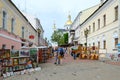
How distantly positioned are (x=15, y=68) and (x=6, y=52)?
1.13 meters

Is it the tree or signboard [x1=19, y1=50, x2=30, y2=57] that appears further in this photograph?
the tree

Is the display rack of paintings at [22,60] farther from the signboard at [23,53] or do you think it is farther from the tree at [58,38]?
the tree at [58,38]

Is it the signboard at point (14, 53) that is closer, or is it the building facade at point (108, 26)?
the signboard at point (14, 53)

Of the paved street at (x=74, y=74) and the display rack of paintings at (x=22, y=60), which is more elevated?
the display rack of paintings at (x=22, y=60)

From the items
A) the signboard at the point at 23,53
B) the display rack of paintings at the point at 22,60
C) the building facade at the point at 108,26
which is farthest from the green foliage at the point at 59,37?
the display rack of paintings at the point at 22,60

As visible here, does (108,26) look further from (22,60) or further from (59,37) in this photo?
(59,37)

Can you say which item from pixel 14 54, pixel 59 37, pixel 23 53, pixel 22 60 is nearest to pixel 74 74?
pixel 22 60

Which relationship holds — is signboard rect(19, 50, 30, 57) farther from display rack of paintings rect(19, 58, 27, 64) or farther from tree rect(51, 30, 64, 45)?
tree rect(51, 30, 64, 45)

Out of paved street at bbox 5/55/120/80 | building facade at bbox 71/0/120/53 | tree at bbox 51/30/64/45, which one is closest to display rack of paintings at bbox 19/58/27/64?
paved street at bbox 5/55/120/80

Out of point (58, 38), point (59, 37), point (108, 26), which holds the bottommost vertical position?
point (108, 26)

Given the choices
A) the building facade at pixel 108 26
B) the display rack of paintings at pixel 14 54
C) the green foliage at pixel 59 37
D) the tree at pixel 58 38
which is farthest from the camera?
the green foliage at pixel 59 37

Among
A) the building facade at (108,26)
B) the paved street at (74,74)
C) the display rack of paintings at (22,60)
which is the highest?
the building facade at (108,26)

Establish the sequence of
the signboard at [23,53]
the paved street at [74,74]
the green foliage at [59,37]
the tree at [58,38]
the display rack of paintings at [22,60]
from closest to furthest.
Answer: the paved street at [74,74], the display rack of paintings at [22,60], the signboard at [23,53], the tree at [58,38], the green foliage at [59,37]

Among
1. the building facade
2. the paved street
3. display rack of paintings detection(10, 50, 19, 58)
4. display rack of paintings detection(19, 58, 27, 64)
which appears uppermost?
the building facade
